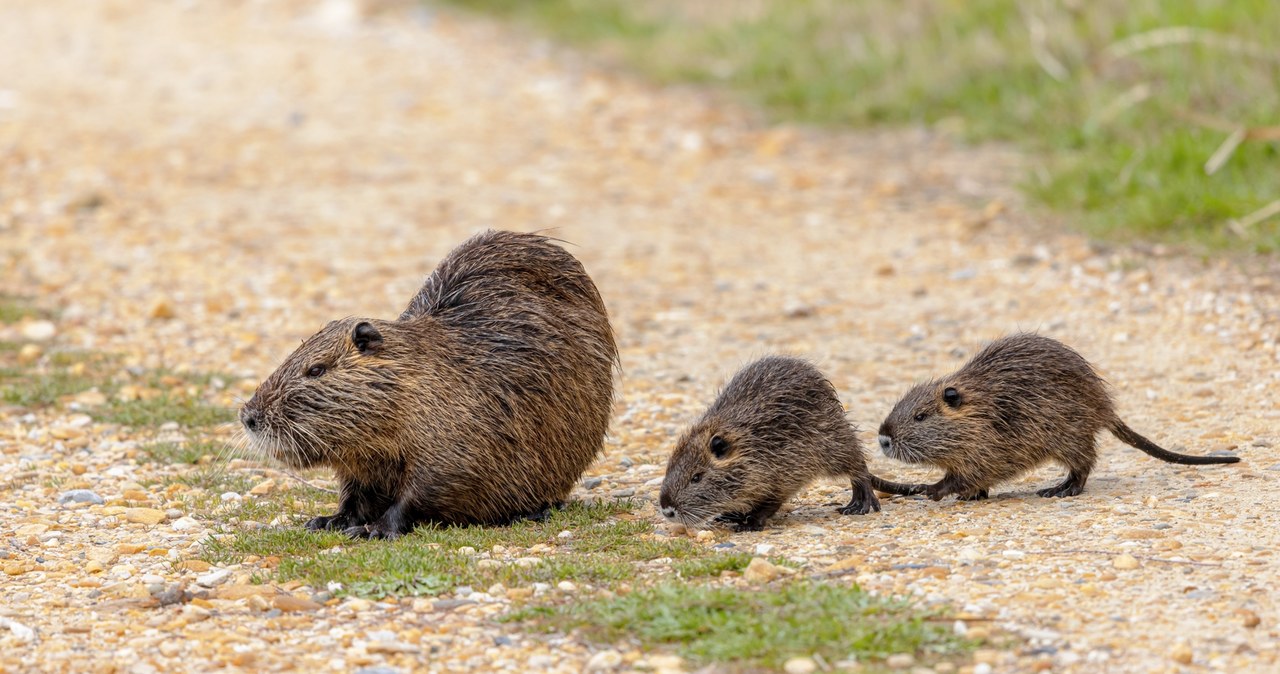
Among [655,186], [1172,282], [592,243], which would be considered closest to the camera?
[1172,282]

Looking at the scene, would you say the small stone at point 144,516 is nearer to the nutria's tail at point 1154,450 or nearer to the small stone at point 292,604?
the small stone at point 292,604

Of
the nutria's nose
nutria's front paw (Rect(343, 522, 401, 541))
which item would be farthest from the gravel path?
nutria's front paw (Rect(343, 522, 401, 541))

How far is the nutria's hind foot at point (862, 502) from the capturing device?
6480mm

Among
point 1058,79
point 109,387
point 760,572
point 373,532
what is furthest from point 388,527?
point 1058,79

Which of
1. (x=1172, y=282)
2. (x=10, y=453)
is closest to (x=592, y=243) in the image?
(x=1172, y=282)

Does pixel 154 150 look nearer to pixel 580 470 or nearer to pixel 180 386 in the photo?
pixel 180 386

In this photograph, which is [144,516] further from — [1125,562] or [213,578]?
[1125,562]

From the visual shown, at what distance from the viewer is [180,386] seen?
8758mm

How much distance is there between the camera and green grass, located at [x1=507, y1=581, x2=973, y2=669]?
186 inches

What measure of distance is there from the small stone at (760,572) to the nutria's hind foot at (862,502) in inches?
42.9

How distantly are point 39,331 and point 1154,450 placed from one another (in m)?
6.76

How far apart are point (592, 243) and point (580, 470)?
5.23 meters

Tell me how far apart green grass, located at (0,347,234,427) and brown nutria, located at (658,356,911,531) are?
297 centimetres

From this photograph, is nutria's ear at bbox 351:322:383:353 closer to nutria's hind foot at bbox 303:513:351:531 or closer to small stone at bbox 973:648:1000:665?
nutria's hind foot at bbox 303:513:351:531
